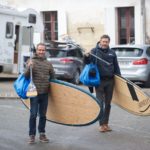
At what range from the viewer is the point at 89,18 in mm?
29031

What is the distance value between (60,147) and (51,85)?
3.36 feet

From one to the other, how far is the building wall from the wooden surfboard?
59.2 ft

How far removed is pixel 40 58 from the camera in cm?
967

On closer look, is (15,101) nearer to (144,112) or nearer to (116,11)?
(144,112)

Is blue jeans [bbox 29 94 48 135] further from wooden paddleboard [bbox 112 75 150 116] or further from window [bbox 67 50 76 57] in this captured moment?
window [bbox 67 50 76 57]

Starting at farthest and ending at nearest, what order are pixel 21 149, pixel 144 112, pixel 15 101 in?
pixel 15 101, pixel 144 112, pixel 21 149

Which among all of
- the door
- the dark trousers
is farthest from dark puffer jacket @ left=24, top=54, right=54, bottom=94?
the door

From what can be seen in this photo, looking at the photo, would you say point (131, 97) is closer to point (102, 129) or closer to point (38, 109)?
point (102, 129)

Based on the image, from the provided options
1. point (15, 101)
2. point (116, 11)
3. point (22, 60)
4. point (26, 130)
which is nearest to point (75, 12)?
point (116, 11)

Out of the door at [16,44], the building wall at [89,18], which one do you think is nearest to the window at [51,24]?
the building wall at [89,18]

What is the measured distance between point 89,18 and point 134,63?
10042 mm

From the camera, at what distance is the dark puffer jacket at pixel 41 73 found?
9.50 metres

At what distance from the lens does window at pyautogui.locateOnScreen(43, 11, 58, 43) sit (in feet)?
99.6

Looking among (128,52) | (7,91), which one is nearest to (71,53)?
(128,52)
